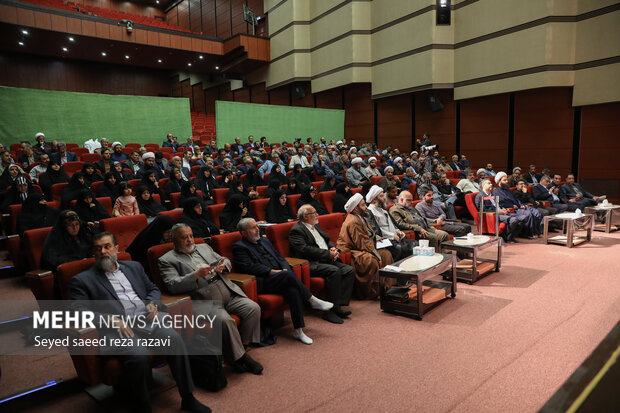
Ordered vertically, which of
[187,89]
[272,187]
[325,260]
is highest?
[187,89]

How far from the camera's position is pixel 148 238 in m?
2.92

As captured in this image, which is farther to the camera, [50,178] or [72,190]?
[50,178]

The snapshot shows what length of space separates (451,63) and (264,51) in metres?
7.21

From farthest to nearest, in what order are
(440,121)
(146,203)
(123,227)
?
(440,121) < (146,203) < (123,227)

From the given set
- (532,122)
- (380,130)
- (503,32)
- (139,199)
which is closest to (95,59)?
(380,130)

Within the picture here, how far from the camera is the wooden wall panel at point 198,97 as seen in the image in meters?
18.6

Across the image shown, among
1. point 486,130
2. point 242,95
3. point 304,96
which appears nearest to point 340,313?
point 486,130

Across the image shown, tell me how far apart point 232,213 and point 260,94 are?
12.4 metres

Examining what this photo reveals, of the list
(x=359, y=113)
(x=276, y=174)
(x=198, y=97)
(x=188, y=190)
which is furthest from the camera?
(x=198, y=97)

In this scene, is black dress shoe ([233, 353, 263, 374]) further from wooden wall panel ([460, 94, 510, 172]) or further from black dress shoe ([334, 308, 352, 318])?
wooden wall panel ([460, 94, 510, 172])

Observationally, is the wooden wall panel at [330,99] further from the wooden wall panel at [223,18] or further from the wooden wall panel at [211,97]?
the wooden wall panel at [211,97]

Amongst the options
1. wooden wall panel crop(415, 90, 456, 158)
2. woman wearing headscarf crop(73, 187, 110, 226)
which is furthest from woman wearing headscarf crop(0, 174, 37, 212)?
wooden wall panel crop(415, 90, 456, 158)

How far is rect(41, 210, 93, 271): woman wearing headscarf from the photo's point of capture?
2.80 metres

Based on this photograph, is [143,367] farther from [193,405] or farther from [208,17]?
[208,17]
